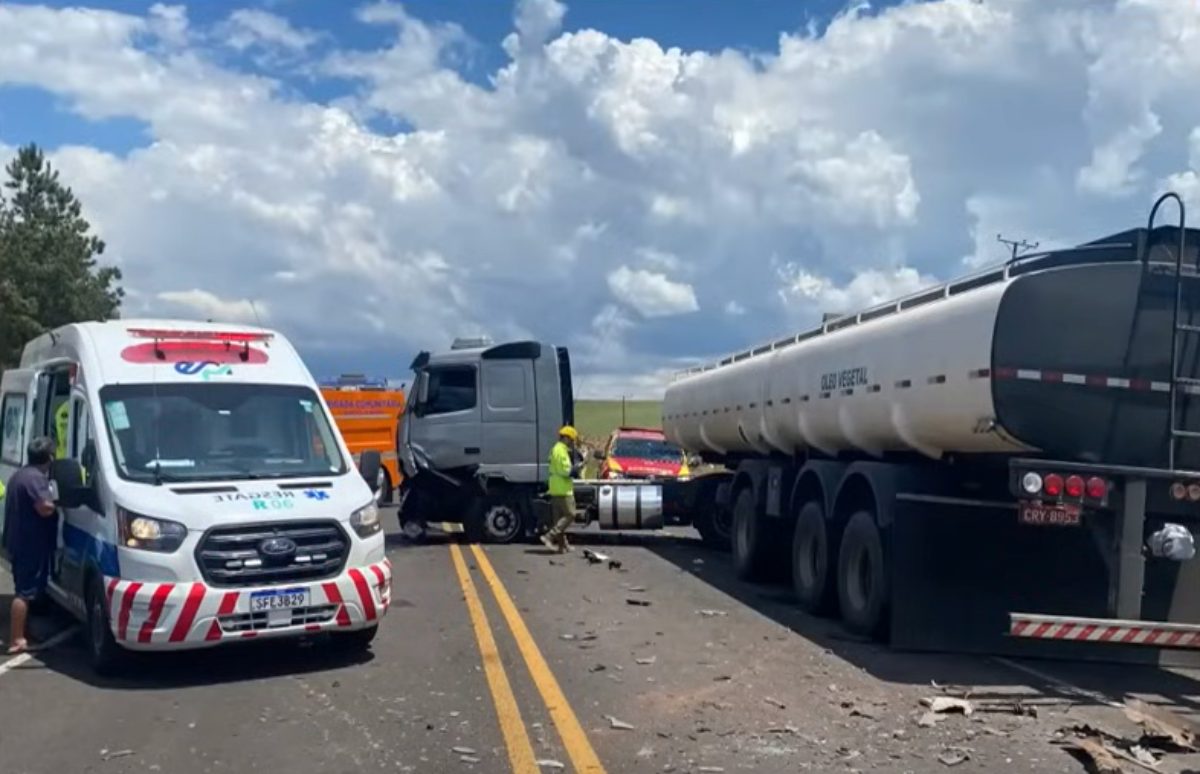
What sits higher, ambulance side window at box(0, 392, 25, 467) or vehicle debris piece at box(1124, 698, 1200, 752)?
ambulance side window at box(0, 392, 25, 467)

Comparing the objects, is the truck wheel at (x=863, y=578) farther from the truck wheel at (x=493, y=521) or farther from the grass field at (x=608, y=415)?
the grass field at (x=608, y=415)

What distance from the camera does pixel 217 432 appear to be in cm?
1041

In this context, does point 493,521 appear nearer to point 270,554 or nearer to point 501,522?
point 501,522

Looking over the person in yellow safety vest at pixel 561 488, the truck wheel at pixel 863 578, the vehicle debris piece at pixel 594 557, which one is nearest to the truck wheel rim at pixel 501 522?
the person in yellow safety vest at pixel 561 488

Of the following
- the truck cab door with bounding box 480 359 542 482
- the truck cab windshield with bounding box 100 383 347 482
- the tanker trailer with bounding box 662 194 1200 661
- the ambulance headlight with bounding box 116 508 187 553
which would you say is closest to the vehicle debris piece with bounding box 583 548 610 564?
the truck cab door with bounding box 480 359 542 482

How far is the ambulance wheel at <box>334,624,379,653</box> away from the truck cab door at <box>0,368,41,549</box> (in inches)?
148

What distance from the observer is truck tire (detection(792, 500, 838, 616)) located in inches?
520

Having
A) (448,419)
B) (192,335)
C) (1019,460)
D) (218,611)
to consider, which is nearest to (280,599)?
(218,611)

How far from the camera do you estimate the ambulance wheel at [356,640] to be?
413 inches

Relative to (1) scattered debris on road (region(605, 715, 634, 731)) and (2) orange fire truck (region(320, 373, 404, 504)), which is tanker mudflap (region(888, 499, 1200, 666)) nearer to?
(1) scattered debris on road (region(605, 715, 634, 731))

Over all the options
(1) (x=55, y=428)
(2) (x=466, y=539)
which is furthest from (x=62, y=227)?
(1) (x=55, y=428)

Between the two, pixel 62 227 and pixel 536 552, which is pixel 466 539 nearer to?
pixel 536 552

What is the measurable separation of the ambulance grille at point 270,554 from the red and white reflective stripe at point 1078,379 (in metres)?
4.96

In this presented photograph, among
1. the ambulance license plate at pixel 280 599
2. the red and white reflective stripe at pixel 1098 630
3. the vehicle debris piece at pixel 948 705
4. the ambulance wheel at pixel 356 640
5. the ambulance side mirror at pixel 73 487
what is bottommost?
the vehicle debris piece at pixel 948 705
